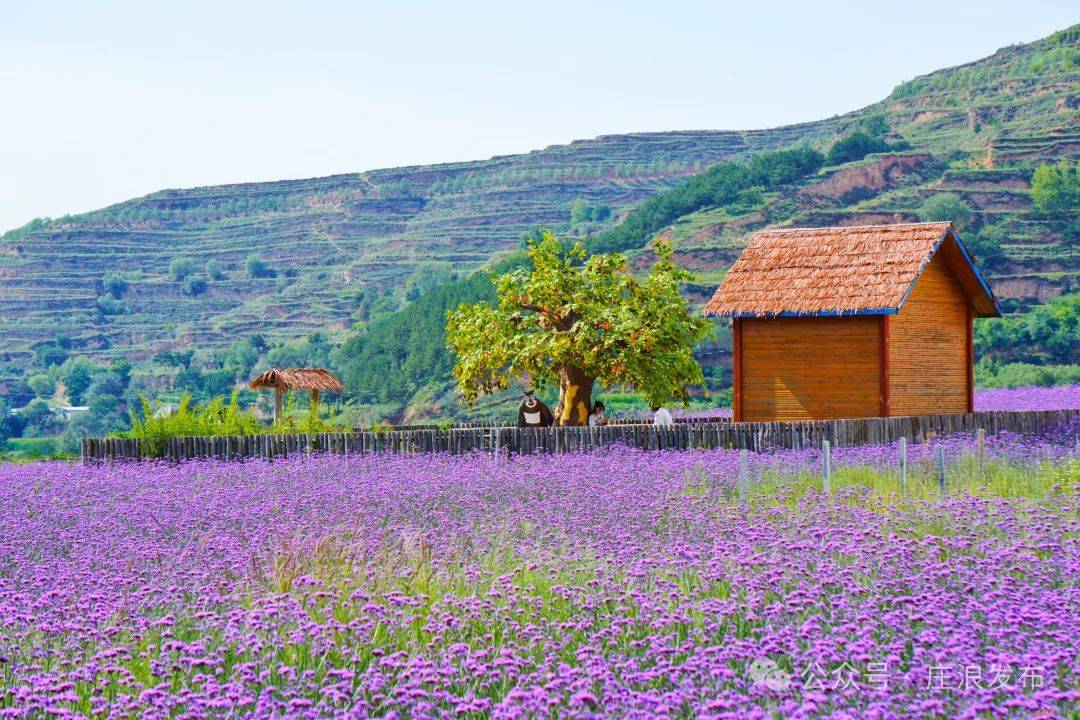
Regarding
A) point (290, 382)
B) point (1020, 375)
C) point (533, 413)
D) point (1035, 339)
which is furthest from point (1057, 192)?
point (533, 413)

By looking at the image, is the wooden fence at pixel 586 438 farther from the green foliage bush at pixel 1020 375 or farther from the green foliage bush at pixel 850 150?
the green foliage bush at pixel 850 150

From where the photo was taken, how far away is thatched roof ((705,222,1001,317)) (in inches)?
961

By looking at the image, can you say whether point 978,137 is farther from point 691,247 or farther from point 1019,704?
point 1019,704

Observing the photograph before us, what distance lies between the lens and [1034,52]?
178 m

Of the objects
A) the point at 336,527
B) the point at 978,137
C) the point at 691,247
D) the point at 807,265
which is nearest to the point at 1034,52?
the point at 978,137

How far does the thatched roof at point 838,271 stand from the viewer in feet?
80.1

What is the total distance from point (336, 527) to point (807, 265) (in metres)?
16.5

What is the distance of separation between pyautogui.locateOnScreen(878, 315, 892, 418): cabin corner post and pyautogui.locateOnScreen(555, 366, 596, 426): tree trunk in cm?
571

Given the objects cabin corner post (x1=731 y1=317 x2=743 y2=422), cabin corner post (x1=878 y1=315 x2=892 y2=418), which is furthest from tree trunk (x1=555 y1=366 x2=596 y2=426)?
cabin corner post (x1=878 y1=315 x2=892 y2=418)

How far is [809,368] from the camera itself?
2502 cm

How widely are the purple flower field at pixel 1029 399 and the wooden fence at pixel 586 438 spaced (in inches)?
488

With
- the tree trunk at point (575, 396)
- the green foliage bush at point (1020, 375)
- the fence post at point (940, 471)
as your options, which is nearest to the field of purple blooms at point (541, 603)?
the fence post at point (940, 471)

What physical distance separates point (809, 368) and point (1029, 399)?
1760 cm

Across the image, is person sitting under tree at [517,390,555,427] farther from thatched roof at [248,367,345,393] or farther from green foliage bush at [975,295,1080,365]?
green foliage bush at [975,295,1080,365]
